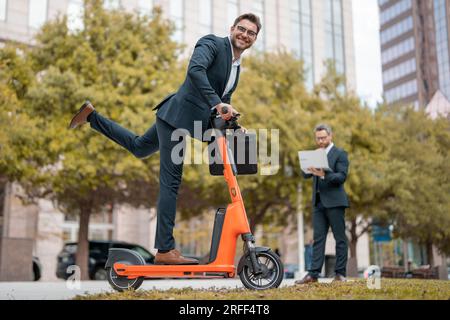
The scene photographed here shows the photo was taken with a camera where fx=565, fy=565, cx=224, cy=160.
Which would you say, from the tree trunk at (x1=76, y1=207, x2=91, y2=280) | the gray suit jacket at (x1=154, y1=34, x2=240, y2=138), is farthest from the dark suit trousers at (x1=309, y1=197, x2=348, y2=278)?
the tree trunk at (x1=76, y1=207, x2=91, y2=280)

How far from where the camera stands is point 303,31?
45844 mm

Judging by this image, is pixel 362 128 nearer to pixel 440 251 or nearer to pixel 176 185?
pixel 440 251

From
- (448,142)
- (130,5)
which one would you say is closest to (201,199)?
(448,142)

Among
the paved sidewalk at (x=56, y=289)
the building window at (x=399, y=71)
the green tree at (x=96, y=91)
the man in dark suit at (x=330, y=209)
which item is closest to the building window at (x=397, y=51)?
the building window at (x=399, y=71)

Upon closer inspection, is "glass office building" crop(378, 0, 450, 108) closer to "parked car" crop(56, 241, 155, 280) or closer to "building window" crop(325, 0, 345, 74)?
"building window" crop(325, 0, 345, 74)

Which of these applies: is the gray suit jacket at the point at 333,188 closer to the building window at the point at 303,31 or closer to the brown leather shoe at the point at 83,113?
the brown leather shoe at the point at 83,113

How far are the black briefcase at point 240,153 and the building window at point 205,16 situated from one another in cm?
3597

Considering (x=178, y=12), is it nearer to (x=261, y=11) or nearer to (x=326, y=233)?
(x=261, y=11)

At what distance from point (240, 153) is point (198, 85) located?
2.29 ft

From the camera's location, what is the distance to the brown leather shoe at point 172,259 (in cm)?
475

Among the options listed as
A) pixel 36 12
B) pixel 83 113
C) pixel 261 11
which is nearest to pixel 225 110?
pixel 83 113

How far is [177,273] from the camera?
4742 mm

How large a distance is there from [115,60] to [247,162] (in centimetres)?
1425

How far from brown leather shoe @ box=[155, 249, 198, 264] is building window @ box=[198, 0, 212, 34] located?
3637cm
